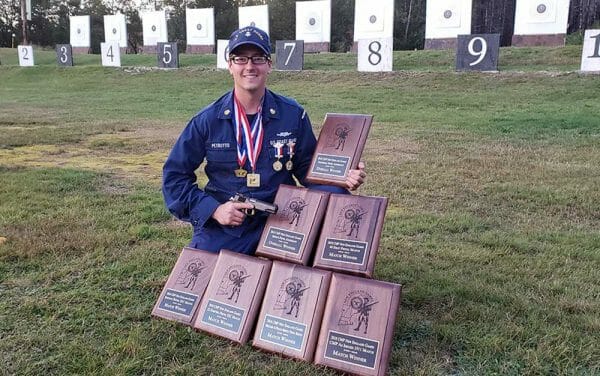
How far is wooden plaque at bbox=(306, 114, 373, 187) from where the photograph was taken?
237 centimetres

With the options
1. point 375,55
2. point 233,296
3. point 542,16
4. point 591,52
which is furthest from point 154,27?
point 233,296

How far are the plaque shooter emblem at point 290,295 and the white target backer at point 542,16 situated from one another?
15203 mm

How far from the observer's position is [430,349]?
7.17ft

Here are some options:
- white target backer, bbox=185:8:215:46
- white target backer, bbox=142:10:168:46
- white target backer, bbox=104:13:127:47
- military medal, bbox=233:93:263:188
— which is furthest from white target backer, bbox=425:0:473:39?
military medal, bbox=233:93:263:188

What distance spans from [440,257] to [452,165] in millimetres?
2317

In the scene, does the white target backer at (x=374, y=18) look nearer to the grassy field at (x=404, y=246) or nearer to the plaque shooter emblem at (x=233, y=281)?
the grassy field at (x=404, y=246)

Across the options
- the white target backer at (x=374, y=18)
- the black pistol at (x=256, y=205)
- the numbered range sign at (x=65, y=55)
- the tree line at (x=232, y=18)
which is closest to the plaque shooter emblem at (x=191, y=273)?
the black pistol at (x=256, y=205)

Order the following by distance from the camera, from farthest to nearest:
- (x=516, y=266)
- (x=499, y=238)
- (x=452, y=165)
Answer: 1. (x=452, y=165)
2. (x=499, y=238)
3. (x=516, y=266)

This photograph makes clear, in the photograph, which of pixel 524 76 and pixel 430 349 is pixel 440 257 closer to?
pixel 430 349

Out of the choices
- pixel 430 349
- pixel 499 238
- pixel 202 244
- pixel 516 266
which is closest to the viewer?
pixel 430 349

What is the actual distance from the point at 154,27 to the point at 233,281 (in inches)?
881

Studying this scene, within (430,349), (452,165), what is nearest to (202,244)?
(430,349)

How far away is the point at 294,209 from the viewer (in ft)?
7.60

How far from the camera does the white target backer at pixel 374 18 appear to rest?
1712 cm
